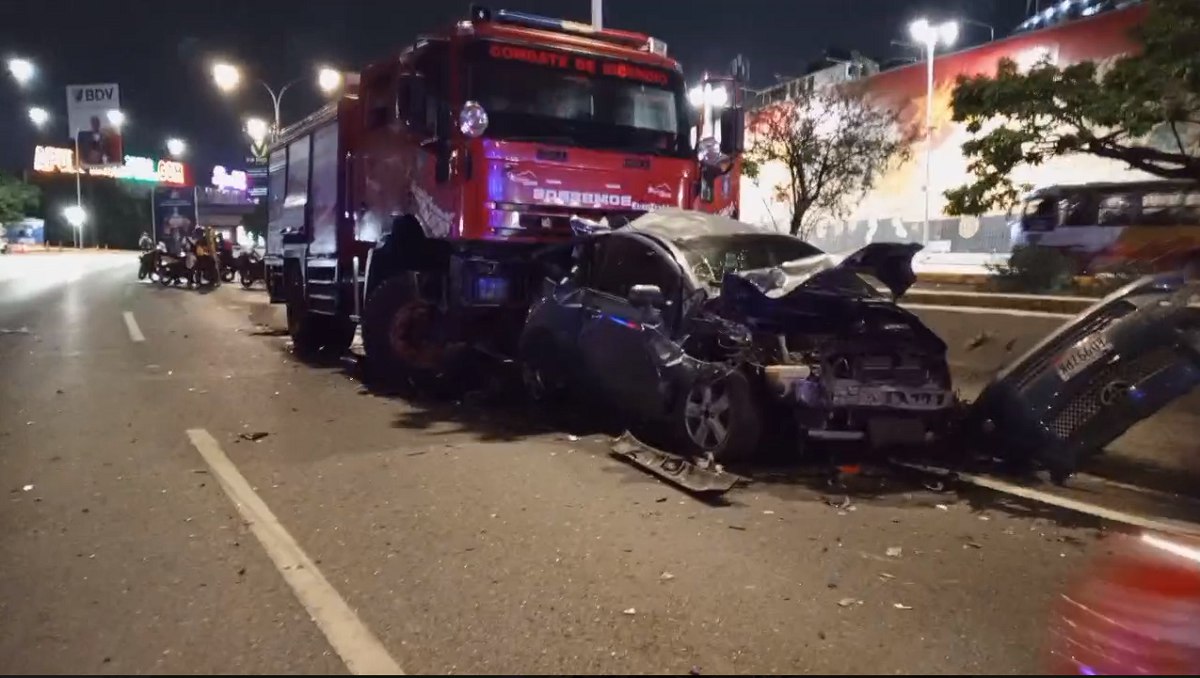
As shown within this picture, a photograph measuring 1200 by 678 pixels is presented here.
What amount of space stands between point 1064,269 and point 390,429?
8.83 metres

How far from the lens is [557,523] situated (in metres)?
5.19

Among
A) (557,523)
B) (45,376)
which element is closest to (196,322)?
(45,376)

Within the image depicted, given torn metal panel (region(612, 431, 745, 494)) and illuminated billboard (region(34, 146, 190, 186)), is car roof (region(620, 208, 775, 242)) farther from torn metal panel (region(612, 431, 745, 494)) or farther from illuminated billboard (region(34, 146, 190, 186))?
illuminated billboard (region(34, 146, 190, 186))

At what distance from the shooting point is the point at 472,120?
8344mm

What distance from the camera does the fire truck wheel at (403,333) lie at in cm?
974

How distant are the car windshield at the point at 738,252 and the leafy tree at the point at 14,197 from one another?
2435 inches

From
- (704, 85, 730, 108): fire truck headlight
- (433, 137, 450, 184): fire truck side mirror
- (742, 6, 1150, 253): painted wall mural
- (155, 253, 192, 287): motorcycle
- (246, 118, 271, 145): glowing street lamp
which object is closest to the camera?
(433, 137, 450, 184): fire truck side mirror

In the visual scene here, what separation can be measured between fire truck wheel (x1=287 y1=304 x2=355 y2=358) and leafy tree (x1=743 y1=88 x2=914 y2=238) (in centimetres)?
1068

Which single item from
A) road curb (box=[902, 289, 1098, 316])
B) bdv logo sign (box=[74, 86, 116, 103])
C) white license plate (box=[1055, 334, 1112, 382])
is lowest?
white license plate (box=[1055, 334, 1112, 382])

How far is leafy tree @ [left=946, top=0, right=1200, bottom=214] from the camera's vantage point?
1103cm

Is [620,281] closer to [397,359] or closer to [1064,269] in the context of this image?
[397,359]

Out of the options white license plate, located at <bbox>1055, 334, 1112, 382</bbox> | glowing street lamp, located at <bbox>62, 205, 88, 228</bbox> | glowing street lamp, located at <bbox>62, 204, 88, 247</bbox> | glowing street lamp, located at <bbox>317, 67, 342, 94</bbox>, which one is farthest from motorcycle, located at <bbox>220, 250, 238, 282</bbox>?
glowing street lamp, located at <bbox>62, 205, 88, 228</bbox>

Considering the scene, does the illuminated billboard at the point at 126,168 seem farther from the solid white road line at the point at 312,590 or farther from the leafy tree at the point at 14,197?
the solid white road line at the point at 312,590

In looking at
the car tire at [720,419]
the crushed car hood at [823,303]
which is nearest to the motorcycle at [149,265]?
the car tire at [720,419]
